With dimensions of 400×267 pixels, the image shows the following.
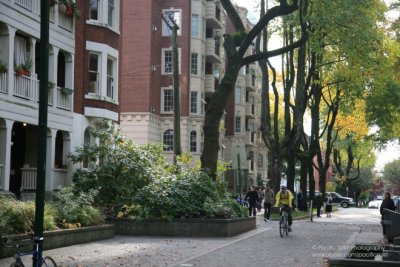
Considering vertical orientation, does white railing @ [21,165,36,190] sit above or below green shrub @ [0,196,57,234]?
above

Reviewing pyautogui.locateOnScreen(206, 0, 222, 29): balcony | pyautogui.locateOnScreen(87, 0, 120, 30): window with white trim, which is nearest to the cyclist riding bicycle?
pyautogui.locateOnScreen(87, 0, 120, 30): window with white trim

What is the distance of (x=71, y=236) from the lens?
15.9 meters

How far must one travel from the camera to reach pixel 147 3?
46938mm

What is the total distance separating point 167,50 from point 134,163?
28454 millimetres

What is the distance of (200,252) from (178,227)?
14.9 ft

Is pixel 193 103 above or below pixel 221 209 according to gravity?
above

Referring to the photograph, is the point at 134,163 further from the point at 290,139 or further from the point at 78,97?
the point at 290,139

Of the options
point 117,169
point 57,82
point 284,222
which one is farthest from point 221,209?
point 57,82

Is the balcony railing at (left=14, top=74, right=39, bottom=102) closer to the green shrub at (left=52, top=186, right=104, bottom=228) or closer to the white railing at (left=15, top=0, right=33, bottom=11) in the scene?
the white railing at (left=15, top=0, right=33, bottom=11)

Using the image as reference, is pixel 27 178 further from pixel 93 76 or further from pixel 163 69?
pixel 163 69

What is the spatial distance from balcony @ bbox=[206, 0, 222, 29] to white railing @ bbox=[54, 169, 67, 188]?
31350 mm

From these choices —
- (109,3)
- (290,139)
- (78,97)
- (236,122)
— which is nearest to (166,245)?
(78,97)

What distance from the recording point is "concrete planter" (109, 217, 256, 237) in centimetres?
1930

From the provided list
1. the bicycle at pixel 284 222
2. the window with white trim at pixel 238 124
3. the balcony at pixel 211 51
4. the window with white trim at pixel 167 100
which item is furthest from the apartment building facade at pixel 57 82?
the window with white trim at pixel 238 124
